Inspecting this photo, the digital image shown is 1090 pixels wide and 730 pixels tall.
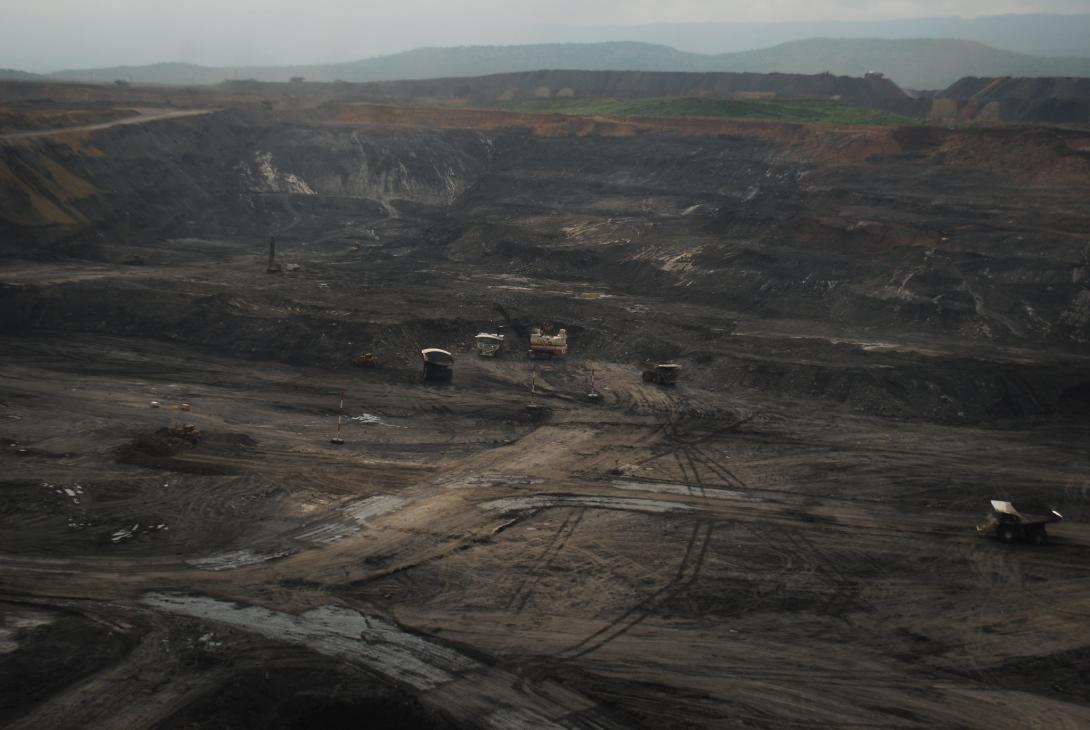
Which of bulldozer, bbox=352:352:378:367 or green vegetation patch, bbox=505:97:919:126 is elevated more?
green vegetation patch, bbox=505:97:919:126

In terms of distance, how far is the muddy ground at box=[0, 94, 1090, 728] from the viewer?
1371 centimetres

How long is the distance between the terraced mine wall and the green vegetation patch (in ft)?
23.1

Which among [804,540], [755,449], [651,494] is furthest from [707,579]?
[755,449]

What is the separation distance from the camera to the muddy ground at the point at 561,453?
45.0 ft

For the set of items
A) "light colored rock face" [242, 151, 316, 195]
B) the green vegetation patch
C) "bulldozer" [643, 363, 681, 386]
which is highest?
the green vegetation patch

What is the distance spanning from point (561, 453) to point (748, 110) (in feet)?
161

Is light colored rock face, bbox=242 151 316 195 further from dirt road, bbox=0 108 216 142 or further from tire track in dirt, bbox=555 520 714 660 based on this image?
tire track in dirt, bbox=555 520 714 660

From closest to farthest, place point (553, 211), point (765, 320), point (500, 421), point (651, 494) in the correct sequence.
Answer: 1. point (651, 494)
2. point (500, 421)
3. point (765, 320)
4. point (553, 211)

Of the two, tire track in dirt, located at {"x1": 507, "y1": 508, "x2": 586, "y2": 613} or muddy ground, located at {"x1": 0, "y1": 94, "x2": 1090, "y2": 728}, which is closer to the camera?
muddy ground, located at {"x1": 0, "y1": 94, "x2": 1090, "y2": 728}

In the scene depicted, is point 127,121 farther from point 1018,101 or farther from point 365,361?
point 1018,101

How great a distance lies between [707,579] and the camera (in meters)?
17.1

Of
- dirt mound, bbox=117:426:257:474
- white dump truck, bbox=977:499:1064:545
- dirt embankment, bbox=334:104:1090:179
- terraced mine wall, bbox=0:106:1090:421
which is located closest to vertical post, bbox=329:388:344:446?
dirt mound, bbox=117:426:257:474

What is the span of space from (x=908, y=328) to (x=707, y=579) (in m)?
19.8

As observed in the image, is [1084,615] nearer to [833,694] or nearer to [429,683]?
[833,694]
